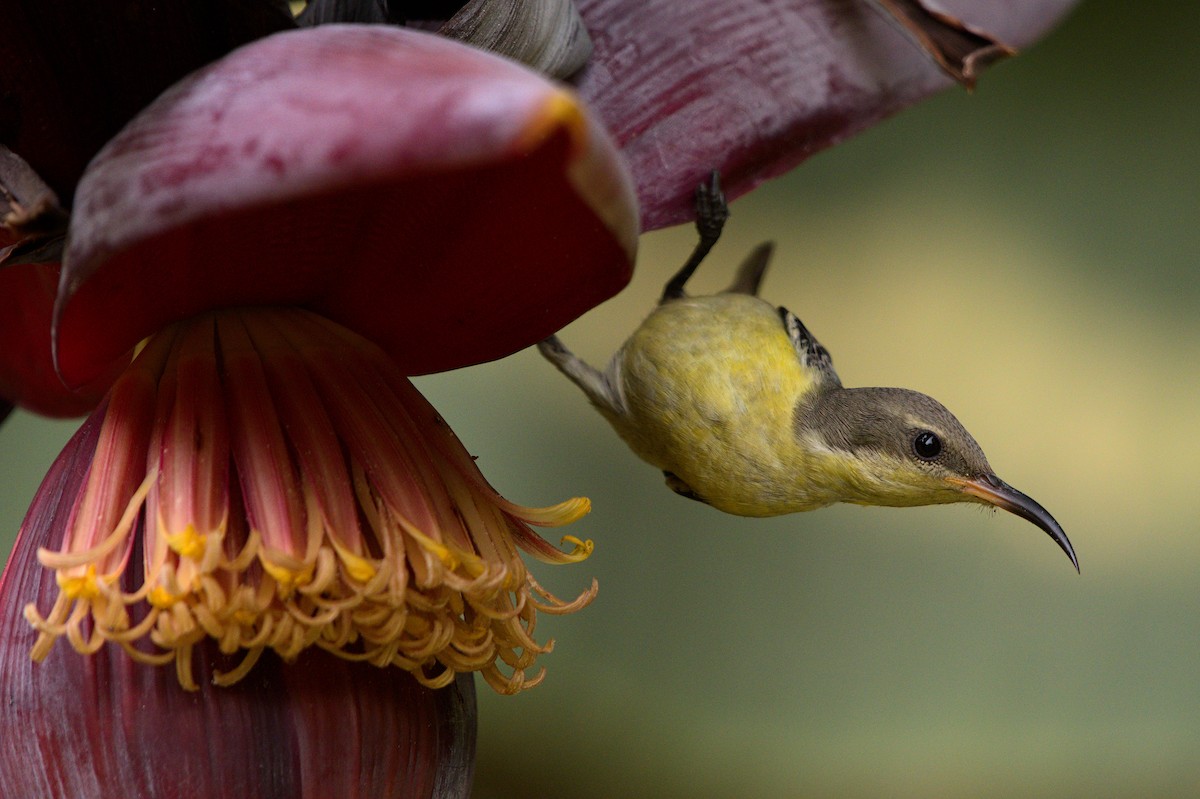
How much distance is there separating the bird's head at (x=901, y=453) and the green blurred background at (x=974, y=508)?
0.72 ft

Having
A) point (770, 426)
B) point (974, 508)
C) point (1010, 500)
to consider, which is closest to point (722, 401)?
point (770, 426)

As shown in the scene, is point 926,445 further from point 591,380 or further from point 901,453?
point 591,380

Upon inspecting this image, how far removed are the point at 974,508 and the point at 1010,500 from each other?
0.29 metres

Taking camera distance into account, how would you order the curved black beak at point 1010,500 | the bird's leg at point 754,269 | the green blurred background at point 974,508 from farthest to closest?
1. the green blurred background at point 974,508
2. the bird's leg at point 754,269
3. the curved black beak at point 1010,500

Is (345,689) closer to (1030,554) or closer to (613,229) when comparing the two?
(613,229)

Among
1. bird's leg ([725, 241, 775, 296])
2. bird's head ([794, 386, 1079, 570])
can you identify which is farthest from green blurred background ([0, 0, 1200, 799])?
bird's head ([794, 386, 1079, 570])

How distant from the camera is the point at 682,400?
462 millimetres

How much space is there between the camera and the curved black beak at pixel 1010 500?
44 centimetres

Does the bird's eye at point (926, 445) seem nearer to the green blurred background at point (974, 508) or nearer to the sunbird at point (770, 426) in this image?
the sunbird at point (770, 426)

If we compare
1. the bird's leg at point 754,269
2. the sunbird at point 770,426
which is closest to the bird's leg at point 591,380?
the sunbird at point 770,426

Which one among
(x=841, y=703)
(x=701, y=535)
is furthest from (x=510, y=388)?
(x=841, y=703)

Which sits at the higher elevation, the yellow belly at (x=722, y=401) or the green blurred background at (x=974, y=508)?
the yellow belly at (x=722, y=401)

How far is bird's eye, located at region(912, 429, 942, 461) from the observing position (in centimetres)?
45

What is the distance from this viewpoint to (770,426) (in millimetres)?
477
